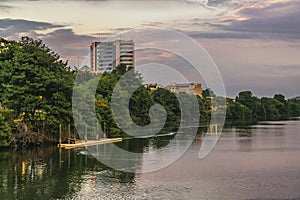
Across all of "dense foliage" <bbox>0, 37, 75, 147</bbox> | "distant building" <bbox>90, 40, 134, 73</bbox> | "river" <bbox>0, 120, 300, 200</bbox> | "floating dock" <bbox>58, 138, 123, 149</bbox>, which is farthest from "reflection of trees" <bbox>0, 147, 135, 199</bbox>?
"distant building" <bbox>90, 40, 134, 73</bbox>

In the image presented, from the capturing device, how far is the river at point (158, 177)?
44.5ft

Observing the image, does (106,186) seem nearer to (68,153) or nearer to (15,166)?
(15,166)

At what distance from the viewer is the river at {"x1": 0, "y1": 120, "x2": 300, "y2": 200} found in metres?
13.6

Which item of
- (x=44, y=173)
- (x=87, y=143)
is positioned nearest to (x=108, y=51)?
(x=87, y=143)

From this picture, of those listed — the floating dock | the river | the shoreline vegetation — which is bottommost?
the river

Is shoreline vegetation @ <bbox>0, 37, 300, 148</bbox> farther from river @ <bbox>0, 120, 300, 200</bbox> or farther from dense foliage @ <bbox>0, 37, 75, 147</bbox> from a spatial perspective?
river @ <bbox>0, 120, 300, 200</bbox>

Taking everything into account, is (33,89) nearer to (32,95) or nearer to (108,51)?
(32,95)

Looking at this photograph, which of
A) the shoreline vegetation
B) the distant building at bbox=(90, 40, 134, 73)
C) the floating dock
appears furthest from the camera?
the distant building at bbox=(90, 40, 134, 73)

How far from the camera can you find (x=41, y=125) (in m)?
25.3

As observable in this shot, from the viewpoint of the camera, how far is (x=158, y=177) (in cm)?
1627

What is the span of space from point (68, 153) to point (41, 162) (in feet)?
9.06

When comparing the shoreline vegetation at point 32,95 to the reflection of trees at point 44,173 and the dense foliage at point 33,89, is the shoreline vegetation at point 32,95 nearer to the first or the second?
the dense foliage at point 33,89

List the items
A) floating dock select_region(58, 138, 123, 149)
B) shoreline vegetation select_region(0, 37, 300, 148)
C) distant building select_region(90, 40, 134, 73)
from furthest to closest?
distant building select_region(90, 40, 134, 73) < floating dock select_region(58, 138, 123, 149) < shoreline vegetation select_region(0, 37, 300, 148)

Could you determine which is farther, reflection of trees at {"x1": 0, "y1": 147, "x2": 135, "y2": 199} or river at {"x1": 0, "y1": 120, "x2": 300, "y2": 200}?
reflection of trees at {"x1": 0, "y1": 147, "x2": 135, "y2": 199}
